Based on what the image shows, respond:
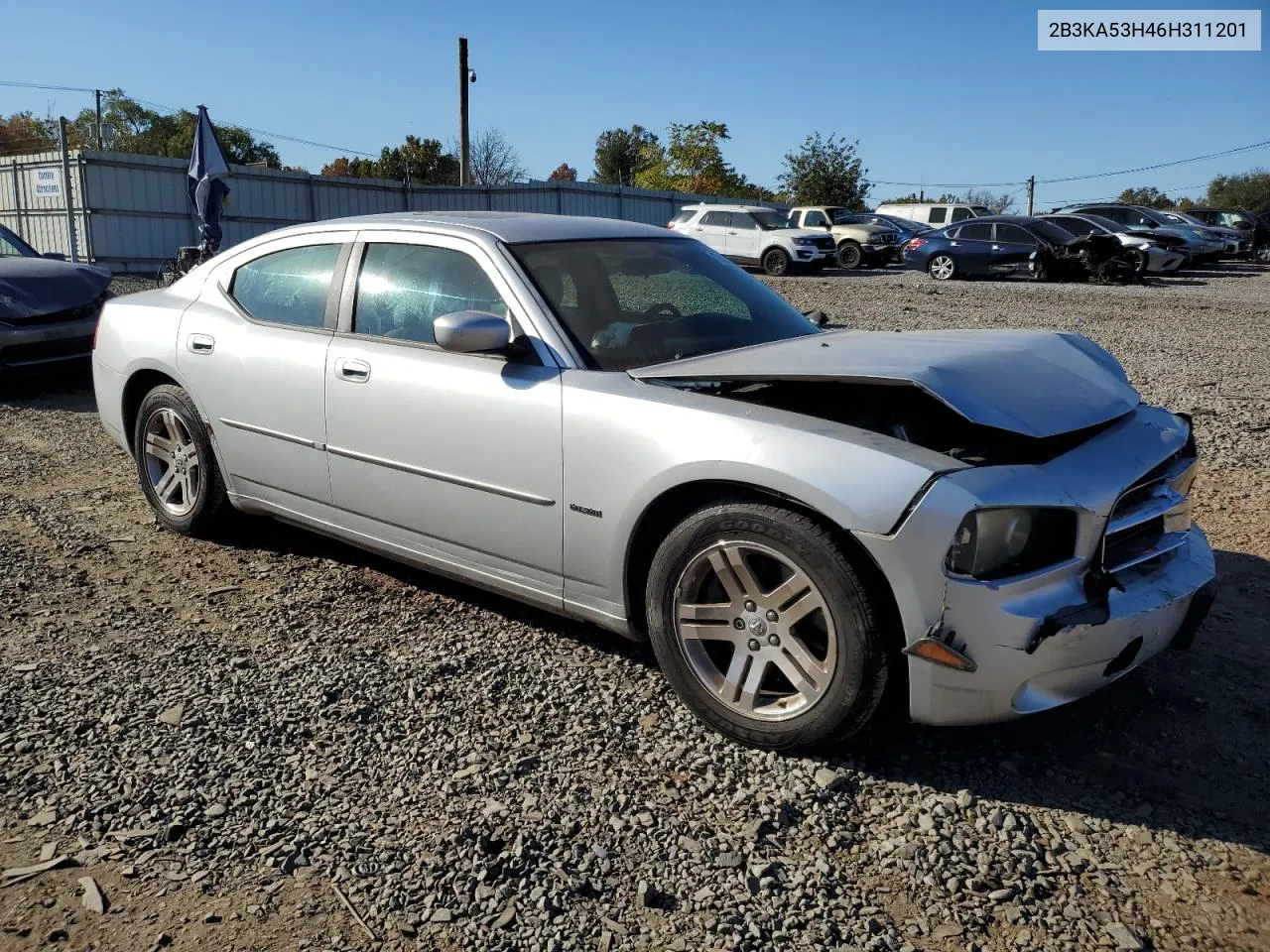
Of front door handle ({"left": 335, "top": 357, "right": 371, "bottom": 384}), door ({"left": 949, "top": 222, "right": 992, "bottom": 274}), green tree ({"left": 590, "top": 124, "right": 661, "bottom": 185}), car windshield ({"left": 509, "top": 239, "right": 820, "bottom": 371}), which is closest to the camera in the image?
car windshield ({"left": 509, "top": 239, "right": 820, "bottom": 371})

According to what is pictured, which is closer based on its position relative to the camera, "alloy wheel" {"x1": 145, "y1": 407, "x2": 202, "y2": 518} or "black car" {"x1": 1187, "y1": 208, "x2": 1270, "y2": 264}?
"alloy wheel" {"x1": 145, "y1": 407, "x2": 202, "y2": 518}

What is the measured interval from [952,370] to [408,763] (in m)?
2.01

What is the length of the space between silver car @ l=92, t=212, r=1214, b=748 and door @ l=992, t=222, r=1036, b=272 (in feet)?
58.6

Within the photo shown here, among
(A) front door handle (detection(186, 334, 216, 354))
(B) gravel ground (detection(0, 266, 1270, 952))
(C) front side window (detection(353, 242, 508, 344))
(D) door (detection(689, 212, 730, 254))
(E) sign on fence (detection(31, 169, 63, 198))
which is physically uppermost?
(E) sign on fence (detection(31, 169, 63, 198))

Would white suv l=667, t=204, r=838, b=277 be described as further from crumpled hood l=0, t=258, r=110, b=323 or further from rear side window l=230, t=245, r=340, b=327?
rear side window l=230, t=245, r=340, b=327

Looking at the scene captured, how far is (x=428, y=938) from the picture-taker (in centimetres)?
240

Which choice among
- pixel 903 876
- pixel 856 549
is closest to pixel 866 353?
pixel 856 549

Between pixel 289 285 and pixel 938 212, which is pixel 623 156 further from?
pixel 289 285

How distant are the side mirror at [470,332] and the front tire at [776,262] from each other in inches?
824

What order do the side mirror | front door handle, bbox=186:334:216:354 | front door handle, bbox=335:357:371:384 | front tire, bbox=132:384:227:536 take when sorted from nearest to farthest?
the side mirror, front door handle, bbox=335:357:371:384, front door handle, bbox=186:334:216:354, front tire, bbox=132:384:227:536

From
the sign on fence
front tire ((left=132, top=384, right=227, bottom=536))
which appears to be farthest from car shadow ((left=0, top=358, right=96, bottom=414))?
the sign on fence

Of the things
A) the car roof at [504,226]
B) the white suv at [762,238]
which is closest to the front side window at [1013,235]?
the white suv at [762,238]

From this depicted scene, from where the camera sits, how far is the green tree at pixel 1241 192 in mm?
61031

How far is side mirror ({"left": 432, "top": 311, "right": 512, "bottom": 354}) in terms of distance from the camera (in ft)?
11.6
